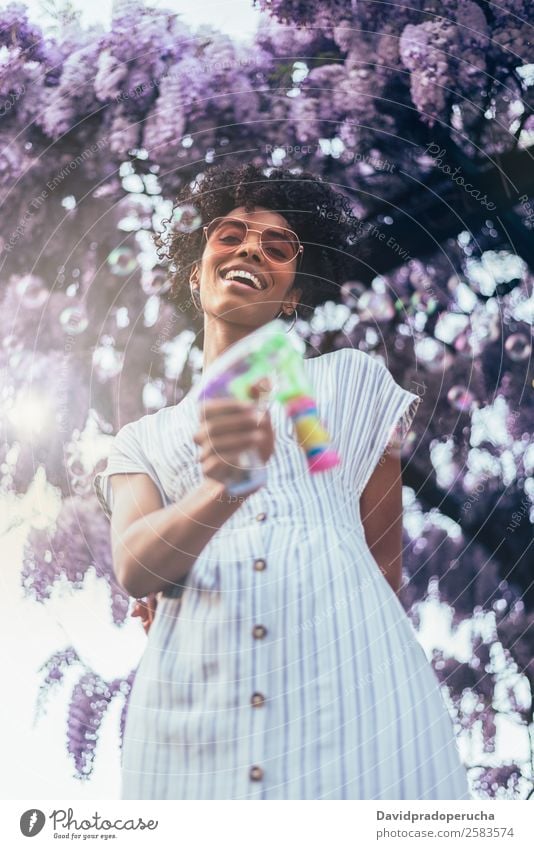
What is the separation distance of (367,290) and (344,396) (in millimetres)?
386

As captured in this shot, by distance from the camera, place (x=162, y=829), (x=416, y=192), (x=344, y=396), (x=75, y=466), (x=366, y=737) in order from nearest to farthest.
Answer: (x=366, y=737)
(x=162, y=829)
(x=344, y=396)
(x=75, y=466)
(x=416, y=192)

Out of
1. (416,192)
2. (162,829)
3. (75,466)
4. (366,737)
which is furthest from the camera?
(416,192)

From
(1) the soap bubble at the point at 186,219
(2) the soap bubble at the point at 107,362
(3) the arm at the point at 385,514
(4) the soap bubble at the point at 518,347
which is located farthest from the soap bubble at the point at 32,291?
(4) the soap bubble at the point at 518,347

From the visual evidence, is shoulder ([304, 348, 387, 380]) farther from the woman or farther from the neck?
the neck

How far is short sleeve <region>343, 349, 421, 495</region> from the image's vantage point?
1.59 meters

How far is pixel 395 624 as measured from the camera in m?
1.47

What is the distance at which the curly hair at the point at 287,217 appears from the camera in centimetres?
171

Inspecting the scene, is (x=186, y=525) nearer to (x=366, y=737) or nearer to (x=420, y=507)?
(x=366, y=737)

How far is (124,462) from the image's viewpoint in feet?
5.19

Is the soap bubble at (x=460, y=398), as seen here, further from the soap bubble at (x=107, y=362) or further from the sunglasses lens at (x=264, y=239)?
the soap bubble at (x=107, y=362)

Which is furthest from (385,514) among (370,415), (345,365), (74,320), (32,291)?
(32,291)

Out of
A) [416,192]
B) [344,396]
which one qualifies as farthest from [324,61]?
[344,396]

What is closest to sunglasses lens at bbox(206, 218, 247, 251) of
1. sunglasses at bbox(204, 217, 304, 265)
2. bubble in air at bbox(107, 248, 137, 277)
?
sunglasses at bbox(204, 217, 304, 265)

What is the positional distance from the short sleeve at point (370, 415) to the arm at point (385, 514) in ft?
0.05
